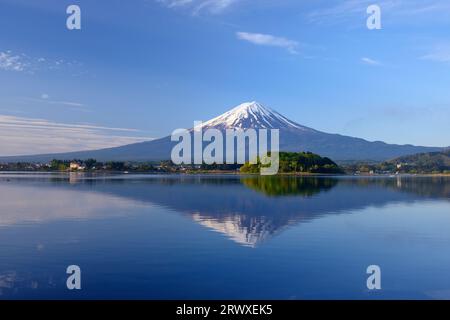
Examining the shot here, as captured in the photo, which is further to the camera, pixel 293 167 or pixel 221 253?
pixel 293 167

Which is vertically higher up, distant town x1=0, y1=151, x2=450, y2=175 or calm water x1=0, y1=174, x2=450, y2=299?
distant town x1=0, y1=151, x2=450, y2=175

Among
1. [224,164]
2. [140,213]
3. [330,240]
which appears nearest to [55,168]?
[224,164]

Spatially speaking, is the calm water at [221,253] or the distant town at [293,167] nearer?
the calm water at [221,253]

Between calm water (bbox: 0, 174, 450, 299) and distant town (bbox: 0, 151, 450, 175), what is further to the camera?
distant town (bbox: 0, 151, 450, 175)

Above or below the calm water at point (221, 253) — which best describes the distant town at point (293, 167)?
above

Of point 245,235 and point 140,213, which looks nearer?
point 245,235

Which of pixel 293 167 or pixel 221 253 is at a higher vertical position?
pixel 293 167

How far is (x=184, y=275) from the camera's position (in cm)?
823

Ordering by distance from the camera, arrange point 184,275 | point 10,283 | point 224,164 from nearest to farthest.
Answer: point 10,283 < point 184,275 < point 224,164
